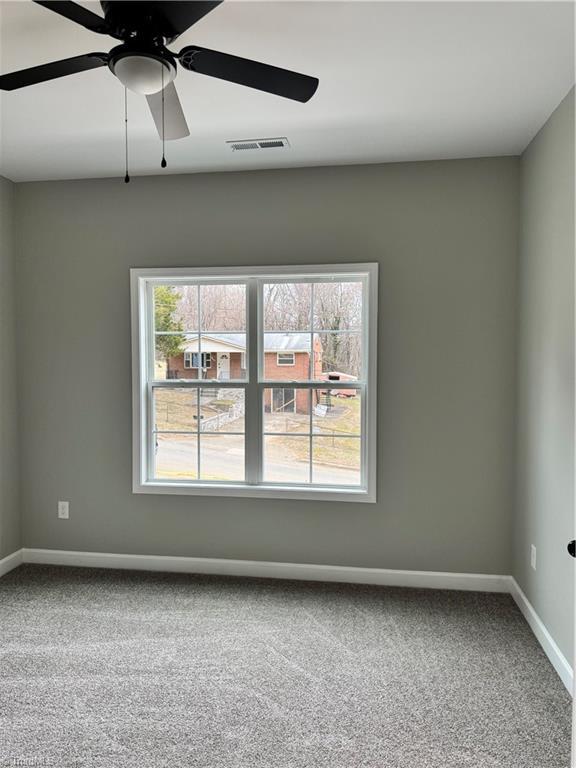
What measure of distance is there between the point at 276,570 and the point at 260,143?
107 inches

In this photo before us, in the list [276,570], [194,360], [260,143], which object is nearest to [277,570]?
[276,570]

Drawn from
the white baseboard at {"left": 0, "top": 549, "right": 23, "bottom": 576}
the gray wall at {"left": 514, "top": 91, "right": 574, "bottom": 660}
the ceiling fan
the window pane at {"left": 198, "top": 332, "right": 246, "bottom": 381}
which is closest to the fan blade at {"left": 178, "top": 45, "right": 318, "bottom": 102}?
the ceiling fan

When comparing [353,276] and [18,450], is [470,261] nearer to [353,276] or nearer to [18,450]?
[353,276]

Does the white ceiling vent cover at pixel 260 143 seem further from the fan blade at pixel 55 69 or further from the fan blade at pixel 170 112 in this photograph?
the fan blade at pixel 55 69

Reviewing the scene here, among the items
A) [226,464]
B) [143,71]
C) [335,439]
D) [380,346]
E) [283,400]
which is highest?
[143,71]

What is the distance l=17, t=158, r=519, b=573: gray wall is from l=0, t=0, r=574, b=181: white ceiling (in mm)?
210

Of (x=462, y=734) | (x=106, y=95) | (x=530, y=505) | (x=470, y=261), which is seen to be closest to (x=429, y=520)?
(x=530, y=505)

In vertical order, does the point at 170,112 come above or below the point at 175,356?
above

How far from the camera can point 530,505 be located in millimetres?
3039

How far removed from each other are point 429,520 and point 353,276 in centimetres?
167

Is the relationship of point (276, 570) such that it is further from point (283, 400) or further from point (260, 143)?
point (260, 143)

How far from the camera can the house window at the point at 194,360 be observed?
3.75 meters

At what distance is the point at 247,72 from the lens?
5.78 ft

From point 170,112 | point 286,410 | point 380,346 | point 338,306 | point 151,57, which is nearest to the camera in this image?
point 151,57
